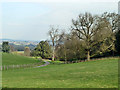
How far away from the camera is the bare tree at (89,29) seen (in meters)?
42.6

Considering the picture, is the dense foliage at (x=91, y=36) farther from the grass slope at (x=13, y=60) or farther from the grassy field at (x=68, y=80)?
the grassy field at (x=68, y=80)

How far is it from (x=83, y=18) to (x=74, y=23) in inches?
129

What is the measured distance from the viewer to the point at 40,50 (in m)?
95.7

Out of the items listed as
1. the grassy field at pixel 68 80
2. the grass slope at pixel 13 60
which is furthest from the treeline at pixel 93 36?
the grassy field at pixel 68 80

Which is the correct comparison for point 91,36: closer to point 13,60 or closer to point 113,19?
point 113,19

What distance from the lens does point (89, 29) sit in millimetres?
43969

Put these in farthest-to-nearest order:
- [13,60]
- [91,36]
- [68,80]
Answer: [13,60] → [91,36] → [68,80]

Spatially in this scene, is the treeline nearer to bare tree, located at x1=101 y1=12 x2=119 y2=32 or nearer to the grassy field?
bare tree, located at x1=101 y1=12 x2=119 y2=32

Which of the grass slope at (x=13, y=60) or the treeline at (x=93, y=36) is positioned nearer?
the treeline at (x=93, y=36)

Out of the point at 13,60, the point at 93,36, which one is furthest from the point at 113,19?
the point at 13,60

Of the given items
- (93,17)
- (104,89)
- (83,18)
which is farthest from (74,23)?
(104,89)

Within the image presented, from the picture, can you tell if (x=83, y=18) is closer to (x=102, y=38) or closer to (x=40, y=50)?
(x=102, y=38)

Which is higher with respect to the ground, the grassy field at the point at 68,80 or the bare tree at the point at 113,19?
the bare tree at the point at 113,19

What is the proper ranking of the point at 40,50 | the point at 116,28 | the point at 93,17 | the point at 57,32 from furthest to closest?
the point at 40,50, the point at 57,32, the point at 116,28, the point at 93,17
